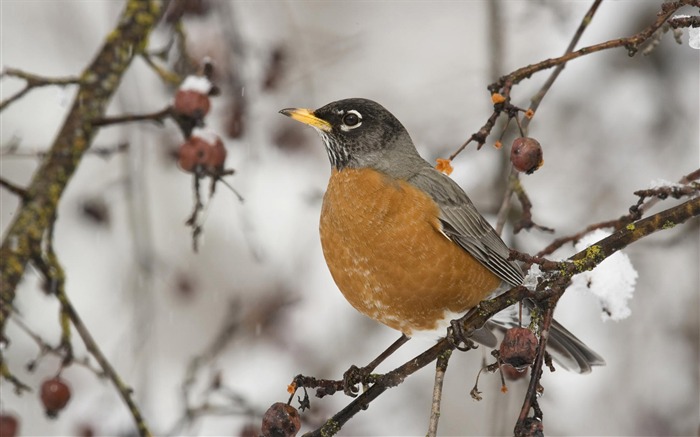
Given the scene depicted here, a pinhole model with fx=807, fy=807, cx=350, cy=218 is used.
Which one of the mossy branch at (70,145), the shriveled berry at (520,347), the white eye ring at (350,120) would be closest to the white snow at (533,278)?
the shriveled berry at (520,347)

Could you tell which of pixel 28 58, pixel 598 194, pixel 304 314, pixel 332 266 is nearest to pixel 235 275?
pixel 304 314

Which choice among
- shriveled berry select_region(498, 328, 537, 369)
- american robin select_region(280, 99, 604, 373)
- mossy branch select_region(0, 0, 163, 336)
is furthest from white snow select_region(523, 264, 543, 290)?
mossy branch select_region(0, 0, 163, 336)

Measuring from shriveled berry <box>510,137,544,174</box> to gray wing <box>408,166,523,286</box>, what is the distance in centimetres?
70

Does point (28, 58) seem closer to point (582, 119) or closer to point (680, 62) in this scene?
point (582, 119)

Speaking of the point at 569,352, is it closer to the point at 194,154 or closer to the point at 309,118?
the point at 309,118

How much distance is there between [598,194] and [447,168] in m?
3.37

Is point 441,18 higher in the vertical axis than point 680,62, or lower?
higher

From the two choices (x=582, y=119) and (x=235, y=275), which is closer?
(x=582, y=119)

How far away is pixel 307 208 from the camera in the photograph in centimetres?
585

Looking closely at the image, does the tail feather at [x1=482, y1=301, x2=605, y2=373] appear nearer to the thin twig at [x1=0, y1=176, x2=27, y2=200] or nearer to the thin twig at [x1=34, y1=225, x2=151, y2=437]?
the thin twig at [x1=34, y1=225, x2=151, y2=437]

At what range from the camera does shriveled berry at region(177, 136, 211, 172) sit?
9.02 feet

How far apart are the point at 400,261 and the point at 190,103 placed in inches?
39.2

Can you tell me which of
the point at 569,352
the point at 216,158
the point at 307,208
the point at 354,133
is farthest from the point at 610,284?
the point at 307,208

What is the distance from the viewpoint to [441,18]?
7699 millimetres
